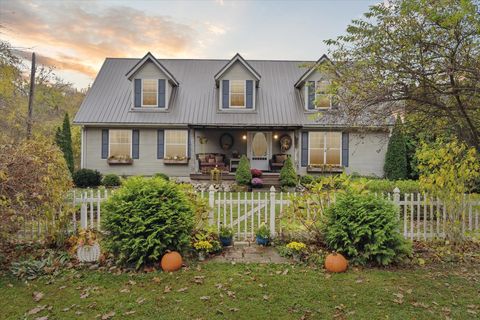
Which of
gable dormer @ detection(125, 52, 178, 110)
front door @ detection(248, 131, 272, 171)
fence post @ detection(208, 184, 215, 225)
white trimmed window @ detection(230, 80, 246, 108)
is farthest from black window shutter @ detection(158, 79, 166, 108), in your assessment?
fence post @ detection(208, 184, 215, 225)

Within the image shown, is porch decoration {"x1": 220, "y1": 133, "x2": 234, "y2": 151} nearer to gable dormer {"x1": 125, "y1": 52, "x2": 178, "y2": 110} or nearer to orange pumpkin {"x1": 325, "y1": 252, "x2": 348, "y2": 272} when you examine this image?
gable dormer {"x1": 125, "y1": 52, "x2": 178, "y2": 110}

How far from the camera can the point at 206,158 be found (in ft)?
51.6

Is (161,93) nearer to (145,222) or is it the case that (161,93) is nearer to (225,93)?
(225,93)

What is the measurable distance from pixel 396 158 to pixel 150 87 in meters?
13.4

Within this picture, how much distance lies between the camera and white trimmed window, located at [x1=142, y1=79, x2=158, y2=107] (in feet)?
52.4

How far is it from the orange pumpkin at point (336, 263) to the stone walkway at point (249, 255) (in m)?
0.70

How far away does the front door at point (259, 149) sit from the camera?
16.8m

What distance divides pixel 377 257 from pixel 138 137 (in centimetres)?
1342

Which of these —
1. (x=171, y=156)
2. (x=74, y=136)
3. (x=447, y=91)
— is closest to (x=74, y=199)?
(x=447, y=91)

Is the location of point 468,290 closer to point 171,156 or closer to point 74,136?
point 171,156

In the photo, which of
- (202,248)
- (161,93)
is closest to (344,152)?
(161,93)

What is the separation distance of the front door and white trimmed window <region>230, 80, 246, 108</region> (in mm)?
1751

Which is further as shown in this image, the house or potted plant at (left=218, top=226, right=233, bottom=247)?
the house

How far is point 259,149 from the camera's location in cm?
1719
